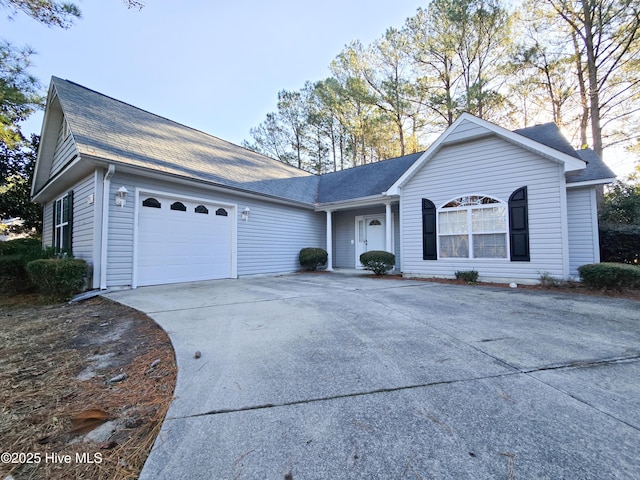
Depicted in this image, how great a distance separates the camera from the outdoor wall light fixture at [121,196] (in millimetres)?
6068

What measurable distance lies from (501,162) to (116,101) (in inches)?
461

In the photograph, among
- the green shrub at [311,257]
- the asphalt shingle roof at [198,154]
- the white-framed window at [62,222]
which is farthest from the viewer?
the green shrub at [311,257]

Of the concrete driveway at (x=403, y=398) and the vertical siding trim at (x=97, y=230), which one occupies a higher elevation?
the vertical siding trim at (x=97, y=230)

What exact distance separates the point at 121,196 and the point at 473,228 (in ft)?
28.9

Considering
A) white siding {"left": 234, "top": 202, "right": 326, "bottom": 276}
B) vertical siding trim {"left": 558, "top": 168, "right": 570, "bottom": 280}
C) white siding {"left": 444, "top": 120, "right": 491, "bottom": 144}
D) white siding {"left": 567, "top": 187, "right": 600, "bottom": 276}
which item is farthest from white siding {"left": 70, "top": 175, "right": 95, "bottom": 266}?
white siding {"left": 567, "top": 187, "right": 600, "bottom": 276}

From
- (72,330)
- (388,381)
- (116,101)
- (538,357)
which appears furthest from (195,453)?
(116,101)

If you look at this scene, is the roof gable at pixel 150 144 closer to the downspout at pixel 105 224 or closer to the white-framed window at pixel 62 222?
the downspout at pixel 105 224

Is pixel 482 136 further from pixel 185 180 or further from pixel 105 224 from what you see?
pixel 105 224

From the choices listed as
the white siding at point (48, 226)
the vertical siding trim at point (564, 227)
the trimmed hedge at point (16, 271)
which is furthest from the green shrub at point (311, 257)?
the white siding at point (48, 226)

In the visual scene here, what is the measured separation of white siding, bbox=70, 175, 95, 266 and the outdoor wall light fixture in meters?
0.54

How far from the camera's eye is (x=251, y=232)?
29.7ft

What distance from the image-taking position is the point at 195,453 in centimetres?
135

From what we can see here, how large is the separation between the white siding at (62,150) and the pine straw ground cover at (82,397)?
5702 mm

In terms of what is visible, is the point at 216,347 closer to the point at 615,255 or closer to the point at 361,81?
the point at 615,255
